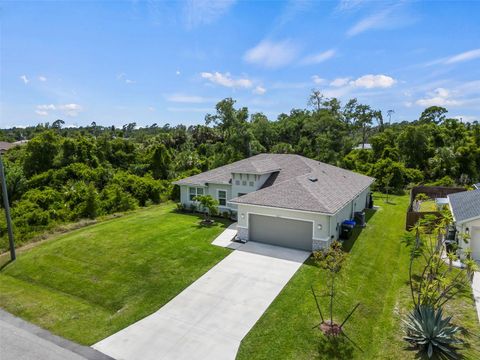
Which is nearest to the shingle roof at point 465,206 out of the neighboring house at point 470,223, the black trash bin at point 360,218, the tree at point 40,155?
the neighboring house at point 470,223

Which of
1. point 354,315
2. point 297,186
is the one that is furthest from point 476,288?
point 297,186

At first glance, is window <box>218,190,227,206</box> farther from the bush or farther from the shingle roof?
the shingle roof

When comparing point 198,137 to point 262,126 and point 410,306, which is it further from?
point 410,306

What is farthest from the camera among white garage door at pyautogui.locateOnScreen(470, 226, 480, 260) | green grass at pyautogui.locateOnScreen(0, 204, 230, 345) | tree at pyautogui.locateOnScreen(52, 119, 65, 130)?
tree at pyautogui.locateOnScreen(52, 119, 65, 130)

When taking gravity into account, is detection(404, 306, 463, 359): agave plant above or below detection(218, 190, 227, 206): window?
below

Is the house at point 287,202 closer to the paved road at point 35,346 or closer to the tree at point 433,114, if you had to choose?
the paved road at point 35,346

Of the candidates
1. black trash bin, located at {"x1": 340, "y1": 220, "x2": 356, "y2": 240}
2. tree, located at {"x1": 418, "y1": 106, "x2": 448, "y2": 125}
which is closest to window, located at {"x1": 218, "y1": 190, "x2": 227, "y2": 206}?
black trash bin, located at {"x1": 340, "y1": 220, "x2": 356, "y2": 240}

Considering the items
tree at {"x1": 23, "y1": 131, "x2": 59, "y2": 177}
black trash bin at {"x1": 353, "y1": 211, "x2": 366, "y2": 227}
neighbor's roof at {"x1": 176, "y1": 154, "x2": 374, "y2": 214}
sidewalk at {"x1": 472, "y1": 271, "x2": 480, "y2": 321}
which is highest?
tree at {"x1": 23, "y1": 131, "x2": 59, "y2": 177}

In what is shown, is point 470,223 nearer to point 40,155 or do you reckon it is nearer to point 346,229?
point 346,229
